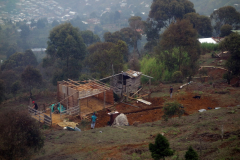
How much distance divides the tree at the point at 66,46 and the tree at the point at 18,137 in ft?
67.6

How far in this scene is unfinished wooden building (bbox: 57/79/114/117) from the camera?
56.7ft

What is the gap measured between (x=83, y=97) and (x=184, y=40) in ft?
47.1

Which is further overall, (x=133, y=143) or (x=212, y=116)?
(x=212, y=116)

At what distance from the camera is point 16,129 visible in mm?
9648

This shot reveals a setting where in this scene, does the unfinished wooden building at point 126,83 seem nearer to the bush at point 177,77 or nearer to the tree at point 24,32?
the bush at point 177,77

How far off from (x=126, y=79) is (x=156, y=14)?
22.8 m

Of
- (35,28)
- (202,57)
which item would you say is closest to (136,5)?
(35,28)

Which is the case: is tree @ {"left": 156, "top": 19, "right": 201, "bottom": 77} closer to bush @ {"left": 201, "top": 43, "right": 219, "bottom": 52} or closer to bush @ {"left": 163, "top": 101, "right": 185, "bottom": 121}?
bush @ {"left": 201, "top": 43, "right": 219, "bottom": 52}

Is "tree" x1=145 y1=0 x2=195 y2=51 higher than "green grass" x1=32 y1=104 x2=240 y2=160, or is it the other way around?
"tree" x1=145 y1=0 x2=195 y2=51

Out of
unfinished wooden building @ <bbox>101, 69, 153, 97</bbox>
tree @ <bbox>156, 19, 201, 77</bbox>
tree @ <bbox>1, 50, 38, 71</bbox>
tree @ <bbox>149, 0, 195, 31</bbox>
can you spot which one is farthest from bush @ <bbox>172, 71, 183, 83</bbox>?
tree @ <bbox>1, 50, 38, 71</bbox>

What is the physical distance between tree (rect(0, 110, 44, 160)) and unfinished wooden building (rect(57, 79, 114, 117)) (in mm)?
6239

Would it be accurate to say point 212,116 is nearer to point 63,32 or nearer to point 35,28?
point 63,32

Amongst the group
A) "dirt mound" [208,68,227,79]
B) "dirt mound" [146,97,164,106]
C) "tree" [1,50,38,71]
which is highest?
"dirt mound" [208,68,227,79]

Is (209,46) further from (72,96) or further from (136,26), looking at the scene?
(72,96)
